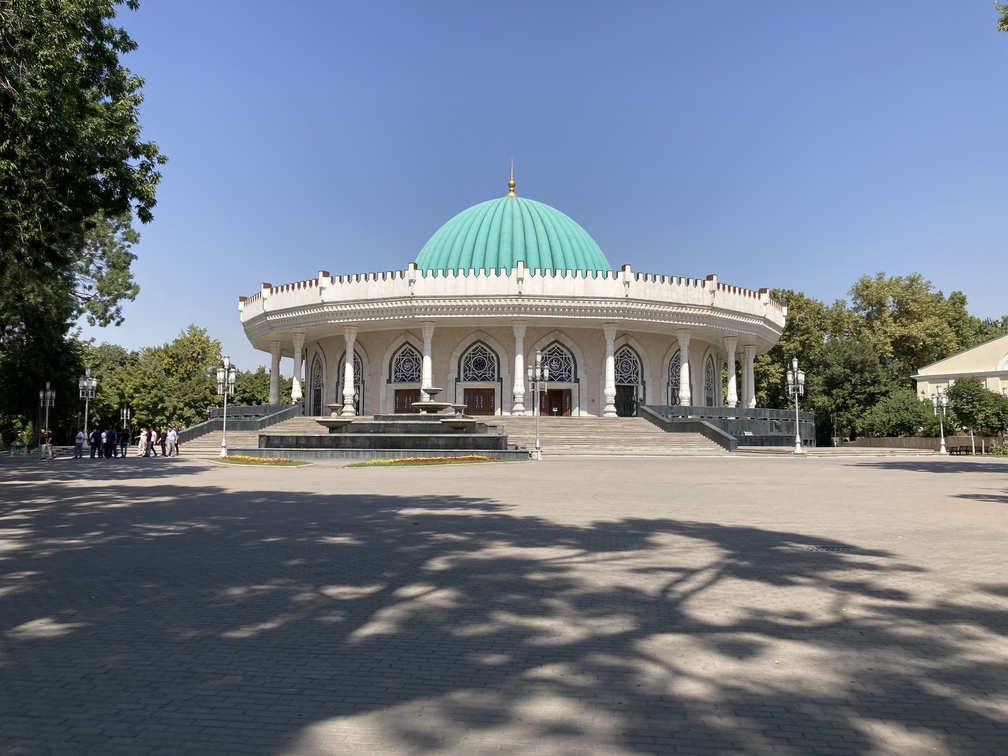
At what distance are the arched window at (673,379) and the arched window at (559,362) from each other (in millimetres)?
6228

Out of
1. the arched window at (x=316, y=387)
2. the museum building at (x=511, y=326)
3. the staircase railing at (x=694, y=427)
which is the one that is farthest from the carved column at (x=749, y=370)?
the arched window at (x=316, y=387)

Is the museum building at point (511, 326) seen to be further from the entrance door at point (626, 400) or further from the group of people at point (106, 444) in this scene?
the group of people at point (106, 444)

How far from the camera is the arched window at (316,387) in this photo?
156ft

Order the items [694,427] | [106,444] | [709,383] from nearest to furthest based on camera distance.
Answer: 1. [106,444]
2. [694,427]
3. [709,383]

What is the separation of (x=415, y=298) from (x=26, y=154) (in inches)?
1046

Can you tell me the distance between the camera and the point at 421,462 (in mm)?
23547

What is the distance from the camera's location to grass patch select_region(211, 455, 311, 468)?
23.8m

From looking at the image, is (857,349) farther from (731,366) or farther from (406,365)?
(406,365)

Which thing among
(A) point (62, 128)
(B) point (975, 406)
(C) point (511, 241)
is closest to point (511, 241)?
(C) point (511, 241)

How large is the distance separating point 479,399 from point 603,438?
11.3m

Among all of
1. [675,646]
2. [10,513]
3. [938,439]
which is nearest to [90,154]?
[10,513]

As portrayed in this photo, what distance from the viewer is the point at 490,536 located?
9.06 m

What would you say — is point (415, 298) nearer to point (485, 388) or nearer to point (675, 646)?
point (485, 388)

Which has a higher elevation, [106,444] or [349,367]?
[349,367]
